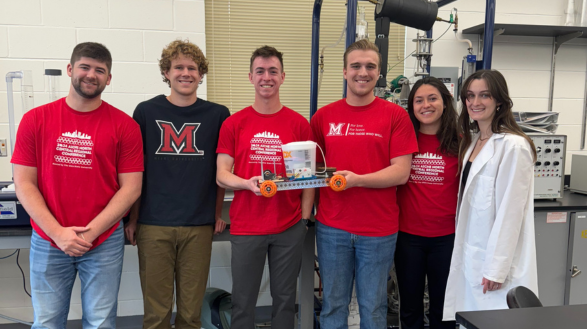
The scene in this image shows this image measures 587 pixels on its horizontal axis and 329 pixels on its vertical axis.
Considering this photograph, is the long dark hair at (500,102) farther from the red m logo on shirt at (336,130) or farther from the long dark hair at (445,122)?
the red m logo on shirt at (336,130)

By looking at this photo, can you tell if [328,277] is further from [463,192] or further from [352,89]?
[352,89]

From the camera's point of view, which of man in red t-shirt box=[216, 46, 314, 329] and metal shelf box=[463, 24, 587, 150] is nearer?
man in red t-shirt box=[216, 46, 314, 329]

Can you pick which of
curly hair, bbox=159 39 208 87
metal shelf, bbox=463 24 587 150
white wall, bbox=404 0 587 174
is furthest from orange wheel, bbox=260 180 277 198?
metal shelf, bbox=463 24 587 150

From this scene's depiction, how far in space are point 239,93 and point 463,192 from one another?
1.75 metres

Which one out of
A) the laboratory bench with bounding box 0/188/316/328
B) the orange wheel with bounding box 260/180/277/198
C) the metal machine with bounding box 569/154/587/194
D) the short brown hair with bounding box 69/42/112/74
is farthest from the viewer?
the metal machine with bounding box 569/154/587/194

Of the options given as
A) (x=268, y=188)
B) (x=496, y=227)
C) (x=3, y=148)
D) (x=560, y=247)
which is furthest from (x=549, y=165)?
(x=3, y=148)

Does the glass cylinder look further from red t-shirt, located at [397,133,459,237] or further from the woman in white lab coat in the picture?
the woman in white lab coat

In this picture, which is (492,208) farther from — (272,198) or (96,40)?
(96,40)

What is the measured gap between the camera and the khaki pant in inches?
66.1

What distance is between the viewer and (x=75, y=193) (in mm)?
1521

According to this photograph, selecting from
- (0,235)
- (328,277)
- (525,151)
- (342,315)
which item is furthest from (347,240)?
(0,235)

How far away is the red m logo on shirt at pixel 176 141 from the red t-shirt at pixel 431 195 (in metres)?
0.97

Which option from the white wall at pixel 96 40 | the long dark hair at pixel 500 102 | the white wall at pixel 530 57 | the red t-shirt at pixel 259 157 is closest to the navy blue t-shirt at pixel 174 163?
the red t-shirt at pixel 259 157

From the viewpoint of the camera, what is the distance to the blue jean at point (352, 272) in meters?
1.61
